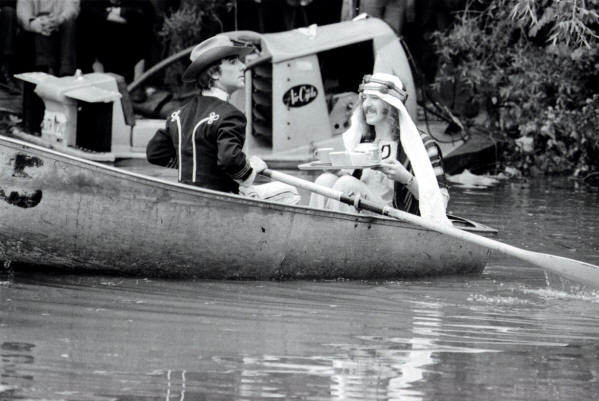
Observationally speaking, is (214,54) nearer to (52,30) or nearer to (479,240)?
(479,240)

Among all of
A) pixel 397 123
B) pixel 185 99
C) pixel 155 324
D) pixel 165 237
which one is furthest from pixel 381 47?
pixel 155 324

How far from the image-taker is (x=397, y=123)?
344 inches

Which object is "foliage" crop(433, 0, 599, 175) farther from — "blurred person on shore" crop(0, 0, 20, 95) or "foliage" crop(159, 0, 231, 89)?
"blurred person on shore" crop(0, 0, 20, 95)

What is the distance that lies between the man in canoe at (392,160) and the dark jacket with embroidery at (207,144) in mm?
821

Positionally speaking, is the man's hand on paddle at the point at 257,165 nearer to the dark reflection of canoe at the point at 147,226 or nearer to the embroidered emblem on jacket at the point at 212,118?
the dark reflection of canoe at the point at 147,226

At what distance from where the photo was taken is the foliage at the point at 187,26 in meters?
16.0

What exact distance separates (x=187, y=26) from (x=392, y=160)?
7.97 m

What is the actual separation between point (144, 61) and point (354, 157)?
9.10 meters

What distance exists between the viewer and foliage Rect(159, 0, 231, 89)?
52.6 ft

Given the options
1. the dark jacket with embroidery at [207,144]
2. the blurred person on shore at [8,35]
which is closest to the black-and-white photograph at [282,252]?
the dark jacket with embroidery at [207,144]

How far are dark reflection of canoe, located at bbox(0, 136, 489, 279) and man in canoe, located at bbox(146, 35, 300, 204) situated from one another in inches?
9.4

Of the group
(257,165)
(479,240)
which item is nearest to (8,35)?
(257,165)

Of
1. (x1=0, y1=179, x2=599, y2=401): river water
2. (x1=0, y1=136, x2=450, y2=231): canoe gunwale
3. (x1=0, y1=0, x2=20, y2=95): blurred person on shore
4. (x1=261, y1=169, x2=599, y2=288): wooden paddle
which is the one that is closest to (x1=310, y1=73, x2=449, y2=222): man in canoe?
(x1=261, y1=169, x2=599, y2=288): wooden paddle

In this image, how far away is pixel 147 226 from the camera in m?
7.94
